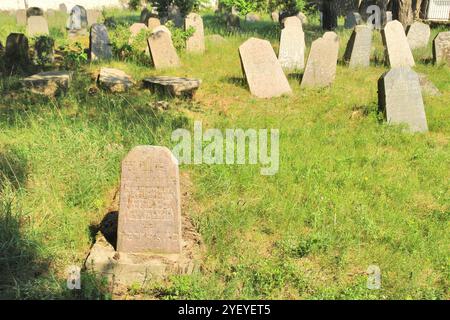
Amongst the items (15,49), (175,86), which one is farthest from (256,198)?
(15,49)

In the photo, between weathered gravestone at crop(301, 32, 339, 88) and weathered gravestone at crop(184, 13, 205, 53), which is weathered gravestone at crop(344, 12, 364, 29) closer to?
weathered gravestone at crop(184, 13, 205, 53)

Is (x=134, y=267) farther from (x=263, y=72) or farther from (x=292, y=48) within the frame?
(x=292, y=48)

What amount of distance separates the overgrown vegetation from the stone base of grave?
133mm

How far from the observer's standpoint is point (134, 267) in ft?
12.3

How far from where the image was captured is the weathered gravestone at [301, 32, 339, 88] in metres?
8.91

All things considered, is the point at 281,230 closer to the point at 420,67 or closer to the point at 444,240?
the point at 444,240

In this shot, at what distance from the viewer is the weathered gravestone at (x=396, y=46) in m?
10.8

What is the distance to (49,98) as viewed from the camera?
755 cm

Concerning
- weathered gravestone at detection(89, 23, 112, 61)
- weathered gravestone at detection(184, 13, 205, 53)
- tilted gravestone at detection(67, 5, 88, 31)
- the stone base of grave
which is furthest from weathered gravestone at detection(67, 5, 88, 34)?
the stone base of grave

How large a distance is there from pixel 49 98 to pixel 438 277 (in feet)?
22.0

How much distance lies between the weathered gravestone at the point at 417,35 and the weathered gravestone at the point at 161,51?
299 inches
